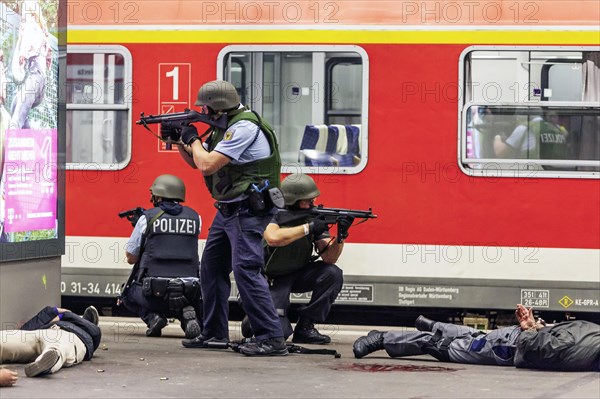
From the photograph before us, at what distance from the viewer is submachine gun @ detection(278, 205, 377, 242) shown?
9547mm

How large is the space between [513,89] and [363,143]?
4.31ft

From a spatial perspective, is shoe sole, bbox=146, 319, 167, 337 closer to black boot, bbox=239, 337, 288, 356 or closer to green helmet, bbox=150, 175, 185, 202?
green helmet, bbox=150, 175, 185, 202

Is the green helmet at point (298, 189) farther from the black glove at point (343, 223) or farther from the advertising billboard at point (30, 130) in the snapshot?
the advertising billboard at point (30, 130)

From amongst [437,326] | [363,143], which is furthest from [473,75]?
[437,326]

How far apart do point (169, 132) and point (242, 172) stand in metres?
0.61

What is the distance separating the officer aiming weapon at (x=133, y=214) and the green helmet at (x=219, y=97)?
1.60 metres

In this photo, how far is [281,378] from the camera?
8203 millimetres

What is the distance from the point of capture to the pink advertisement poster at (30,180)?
28.2ft

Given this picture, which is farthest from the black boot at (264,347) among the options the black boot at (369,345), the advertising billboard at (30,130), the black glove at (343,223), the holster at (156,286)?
the advertising billboard at (30,130)

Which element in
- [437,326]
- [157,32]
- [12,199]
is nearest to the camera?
[12,199]

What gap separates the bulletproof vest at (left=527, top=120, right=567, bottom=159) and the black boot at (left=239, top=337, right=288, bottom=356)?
114 inches

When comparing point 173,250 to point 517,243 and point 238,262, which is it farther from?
point 517,243

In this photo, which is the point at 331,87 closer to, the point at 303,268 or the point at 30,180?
the point at 303,268

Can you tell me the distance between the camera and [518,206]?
10.7 meters
